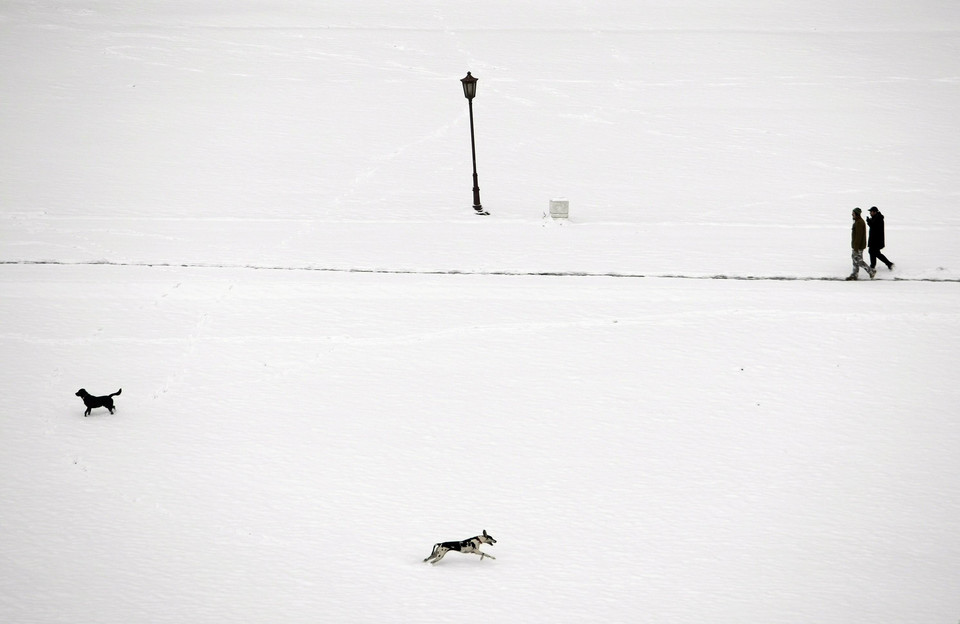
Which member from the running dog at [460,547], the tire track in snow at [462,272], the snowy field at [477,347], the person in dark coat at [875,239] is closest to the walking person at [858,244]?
the person in dark coat at [875,239]

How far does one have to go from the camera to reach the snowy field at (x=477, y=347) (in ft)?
36.7

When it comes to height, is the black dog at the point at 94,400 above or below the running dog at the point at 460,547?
above

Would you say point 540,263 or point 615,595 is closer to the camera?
point 615,595

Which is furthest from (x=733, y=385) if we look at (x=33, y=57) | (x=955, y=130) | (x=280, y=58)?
(x=33, y=57)

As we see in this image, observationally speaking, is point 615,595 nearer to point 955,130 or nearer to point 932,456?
point 932,456

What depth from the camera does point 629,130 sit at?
94.9 feet

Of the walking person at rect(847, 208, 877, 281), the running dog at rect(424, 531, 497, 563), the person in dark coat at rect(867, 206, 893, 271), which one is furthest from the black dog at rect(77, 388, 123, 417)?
the person in dark coat at rect(867, 206, 893, 271)

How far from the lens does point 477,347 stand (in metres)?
16.6

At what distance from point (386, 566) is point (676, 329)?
8.08 meters

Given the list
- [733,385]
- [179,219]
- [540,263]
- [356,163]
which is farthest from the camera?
[356,163]

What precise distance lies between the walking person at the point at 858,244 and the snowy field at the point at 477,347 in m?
0.49

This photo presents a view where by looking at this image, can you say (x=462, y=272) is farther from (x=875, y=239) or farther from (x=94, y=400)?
(x=875, y=239)

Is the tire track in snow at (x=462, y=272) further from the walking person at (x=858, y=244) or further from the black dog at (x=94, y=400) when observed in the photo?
the black dog at (x=94, y=400)

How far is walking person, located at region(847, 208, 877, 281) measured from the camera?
18094 mm
